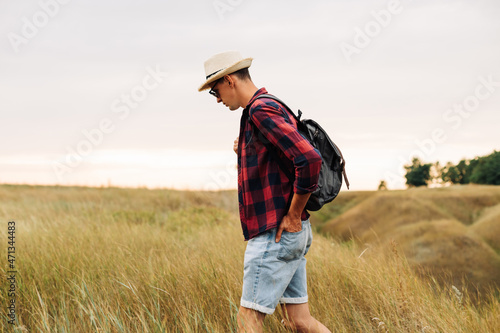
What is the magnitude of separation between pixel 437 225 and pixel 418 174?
17.7 meters

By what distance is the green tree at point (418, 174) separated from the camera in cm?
2877

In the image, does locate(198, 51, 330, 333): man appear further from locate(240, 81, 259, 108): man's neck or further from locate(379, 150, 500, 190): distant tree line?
locate(379, 150, 500, 190): distant tree line

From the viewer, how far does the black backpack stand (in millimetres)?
2471

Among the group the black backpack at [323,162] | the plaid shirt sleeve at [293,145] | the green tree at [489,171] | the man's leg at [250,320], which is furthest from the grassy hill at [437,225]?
the plaid shirt sleeve at [293,145]

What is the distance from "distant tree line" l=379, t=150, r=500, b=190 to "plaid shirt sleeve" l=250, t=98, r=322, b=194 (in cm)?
2079

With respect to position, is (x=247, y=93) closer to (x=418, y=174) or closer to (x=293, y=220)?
(x=293, y=220)

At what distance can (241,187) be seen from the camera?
253 cm

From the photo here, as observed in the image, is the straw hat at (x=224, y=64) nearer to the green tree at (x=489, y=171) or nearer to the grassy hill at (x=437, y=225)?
the grassy hill at (x=437, y=225)

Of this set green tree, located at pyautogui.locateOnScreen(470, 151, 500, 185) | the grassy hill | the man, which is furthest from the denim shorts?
green tree, located at pyautogui.locateOnScreen(470, 151, 500, 185)

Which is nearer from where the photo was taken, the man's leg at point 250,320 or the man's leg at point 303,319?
the man's leg at point 250,320

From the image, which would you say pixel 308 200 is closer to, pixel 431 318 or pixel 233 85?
pixel 233 85

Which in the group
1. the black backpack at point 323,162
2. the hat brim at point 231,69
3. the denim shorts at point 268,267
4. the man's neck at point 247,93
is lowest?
the denim shorts at point 268,267

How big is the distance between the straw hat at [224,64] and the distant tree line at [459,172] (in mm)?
20764

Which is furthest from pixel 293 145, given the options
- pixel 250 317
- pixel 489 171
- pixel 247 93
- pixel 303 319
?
pixel 489 171
